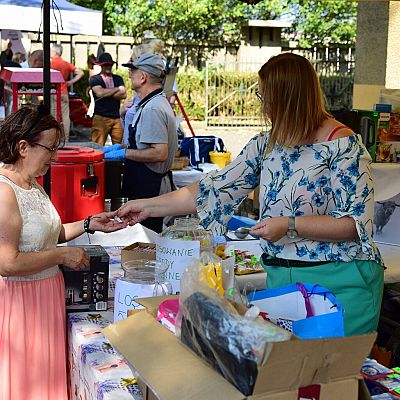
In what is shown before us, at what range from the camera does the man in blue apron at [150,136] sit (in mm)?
4469

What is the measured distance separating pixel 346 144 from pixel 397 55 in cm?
556

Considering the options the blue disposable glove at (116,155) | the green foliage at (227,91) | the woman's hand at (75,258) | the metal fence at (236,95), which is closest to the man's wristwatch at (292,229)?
the woman's hand at (75,258)

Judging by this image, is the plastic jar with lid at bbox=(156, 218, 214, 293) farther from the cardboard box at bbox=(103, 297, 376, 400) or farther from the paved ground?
the paved ground

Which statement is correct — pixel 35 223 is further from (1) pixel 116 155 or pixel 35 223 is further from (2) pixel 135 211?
(1) pixel 116 155

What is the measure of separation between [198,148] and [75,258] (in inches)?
194

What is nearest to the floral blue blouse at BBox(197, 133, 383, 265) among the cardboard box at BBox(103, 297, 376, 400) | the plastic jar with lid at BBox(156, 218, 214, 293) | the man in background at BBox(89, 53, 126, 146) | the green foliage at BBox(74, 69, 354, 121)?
the plastic jar with lid at BBox(156, 218, 214, 293)

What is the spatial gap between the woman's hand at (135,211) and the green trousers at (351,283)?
631mm

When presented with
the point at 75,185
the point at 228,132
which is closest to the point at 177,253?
the point at 75,185

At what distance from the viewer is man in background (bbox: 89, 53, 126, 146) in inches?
381

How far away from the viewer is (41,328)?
2484 mm

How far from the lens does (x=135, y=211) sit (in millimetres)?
2775

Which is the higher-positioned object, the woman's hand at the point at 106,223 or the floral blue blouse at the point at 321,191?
the floral blue blouse at the point at 321,191

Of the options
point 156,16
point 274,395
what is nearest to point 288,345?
point 274,395

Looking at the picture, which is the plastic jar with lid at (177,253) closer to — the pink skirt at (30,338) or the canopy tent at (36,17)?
the pink skirt at (30,338)
